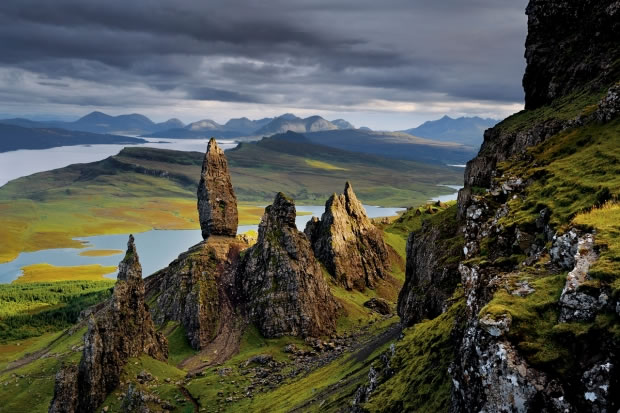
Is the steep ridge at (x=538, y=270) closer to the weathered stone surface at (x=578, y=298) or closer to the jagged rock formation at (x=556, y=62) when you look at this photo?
the weathered stone surface at (x=578, y=298)

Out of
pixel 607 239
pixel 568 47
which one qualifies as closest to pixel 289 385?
pixel 568 47

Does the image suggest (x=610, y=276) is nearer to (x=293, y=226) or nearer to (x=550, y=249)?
(x=550, y=249)

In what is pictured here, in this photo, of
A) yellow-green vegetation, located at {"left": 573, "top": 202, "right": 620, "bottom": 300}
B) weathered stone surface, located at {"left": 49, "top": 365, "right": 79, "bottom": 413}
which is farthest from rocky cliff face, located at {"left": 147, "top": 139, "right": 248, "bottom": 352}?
yellow-green vegetation, located at {"left": 573, "top": 202, "right": 620, "bottom": 300}

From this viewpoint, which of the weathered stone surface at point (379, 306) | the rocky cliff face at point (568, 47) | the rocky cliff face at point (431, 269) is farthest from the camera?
the weathered stone surface at point (379, 306)

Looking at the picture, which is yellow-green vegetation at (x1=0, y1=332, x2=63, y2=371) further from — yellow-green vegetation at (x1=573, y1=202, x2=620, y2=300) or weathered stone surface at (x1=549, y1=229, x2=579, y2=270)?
yellow-green vegetation at (x1=573, y1=202, x2=620, y2=300)

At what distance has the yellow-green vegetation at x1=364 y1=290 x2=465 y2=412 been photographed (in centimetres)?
4309

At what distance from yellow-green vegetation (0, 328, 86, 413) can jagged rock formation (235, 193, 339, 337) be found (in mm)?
53627

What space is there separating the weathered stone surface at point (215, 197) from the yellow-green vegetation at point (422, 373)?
135975 millimetres

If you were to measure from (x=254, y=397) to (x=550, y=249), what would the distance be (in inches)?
3612

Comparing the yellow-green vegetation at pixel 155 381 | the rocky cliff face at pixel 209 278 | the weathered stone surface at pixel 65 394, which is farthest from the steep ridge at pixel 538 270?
the rocky cliff face at pixel 209 278

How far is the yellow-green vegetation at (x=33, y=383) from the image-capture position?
113250 millimetres

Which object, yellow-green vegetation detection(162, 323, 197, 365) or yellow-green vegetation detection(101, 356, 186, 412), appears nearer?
yellow-green vegetation detection(101, 356, 186, 412)

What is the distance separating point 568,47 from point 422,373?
71.5 meters

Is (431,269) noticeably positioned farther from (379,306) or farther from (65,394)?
(379,306)
